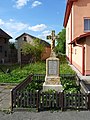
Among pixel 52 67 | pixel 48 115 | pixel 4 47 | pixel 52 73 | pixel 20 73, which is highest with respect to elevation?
pixel 4 47

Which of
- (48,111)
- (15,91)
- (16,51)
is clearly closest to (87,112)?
(48,111)

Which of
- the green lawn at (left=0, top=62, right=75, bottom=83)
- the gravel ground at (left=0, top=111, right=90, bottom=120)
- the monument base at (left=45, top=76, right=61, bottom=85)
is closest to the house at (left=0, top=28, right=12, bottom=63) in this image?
the green lawn at (left=0, top=62, right=75, bottom=83)

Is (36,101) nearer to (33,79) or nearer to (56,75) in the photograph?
(56,75)

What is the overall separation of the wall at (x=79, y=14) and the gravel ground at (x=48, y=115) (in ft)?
52.2

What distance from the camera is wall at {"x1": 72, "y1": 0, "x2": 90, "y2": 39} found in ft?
71.2

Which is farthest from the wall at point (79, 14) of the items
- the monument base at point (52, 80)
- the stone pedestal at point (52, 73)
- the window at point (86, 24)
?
the monument base at point (52, 80)

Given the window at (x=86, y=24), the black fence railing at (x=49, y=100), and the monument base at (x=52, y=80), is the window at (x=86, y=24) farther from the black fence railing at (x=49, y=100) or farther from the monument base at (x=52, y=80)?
the black fence railing at (x=49, y=100)

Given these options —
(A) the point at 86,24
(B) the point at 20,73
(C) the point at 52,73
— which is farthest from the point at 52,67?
(A) the point at 86,24

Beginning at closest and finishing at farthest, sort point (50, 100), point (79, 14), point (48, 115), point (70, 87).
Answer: point (48, 115)
point (50, 100)
point (70, 87)
point (79, 14)

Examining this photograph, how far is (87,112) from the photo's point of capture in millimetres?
6789

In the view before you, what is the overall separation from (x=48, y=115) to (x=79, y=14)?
17.0m

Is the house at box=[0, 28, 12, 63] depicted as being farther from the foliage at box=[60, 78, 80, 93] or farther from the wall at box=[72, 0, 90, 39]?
the foliage at box=[60, 78, 80, 93]

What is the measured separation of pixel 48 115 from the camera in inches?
256

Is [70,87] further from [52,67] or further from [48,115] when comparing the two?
[48,115]
